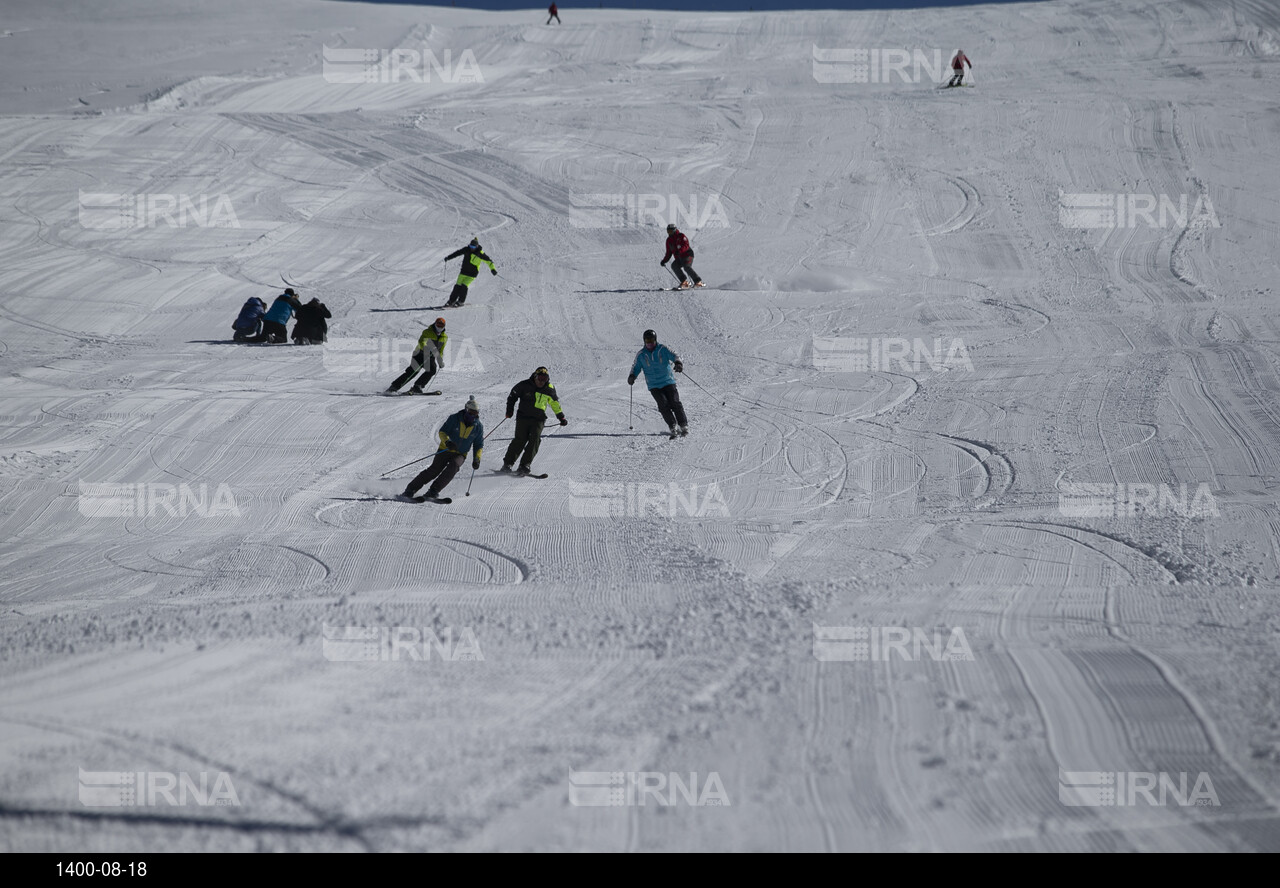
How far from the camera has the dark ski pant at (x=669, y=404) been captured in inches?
447

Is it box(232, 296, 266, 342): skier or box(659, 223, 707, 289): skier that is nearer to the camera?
box(232, 296, 266, 342): skier

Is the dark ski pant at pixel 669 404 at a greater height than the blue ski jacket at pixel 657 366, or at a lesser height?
lesser

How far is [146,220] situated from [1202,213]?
71.2 feet

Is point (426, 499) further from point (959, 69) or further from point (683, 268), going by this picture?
point (959, 69)

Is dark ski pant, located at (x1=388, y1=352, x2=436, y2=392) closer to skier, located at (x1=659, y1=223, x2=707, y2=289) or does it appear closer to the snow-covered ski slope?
Answer: the snow-covered ski slope

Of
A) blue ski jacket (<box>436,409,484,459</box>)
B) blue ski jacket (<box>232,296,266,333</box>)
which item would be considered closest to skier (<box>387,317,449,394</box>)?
blue ski jacket (<box>436,409,484,459</box>)

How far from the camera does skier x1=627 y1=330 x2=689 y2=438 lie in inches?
448

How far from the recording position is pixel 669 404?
1138 centimetres

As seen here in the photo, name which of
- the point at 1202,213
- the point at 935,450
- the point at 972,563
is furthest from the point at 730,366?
the point at 1202,213

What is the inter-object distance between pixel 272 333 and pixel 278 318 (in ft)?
0.84

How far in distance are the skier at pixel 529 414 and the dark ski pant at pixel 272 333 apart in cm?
635

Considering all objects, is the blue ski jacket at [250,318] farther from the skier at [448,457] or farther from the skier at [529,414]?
the skier at [448,457]

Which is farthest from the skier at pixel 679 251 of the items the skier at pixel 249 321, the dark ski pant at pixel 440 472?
the dark ski pant at pixel 440 472

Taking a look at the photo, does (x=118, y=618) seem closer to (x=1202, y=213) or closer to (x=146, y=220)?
(x=146, y=220)
